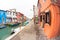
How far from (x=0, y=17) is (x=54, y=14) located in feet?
147

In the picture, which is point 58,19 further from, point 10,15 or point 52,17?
point 10,15

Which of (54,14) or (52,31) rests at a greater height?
(54,14)

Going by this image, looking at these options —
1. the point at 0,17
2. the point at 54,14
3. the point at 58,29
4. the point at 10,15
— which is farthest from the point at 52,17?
the point at 10,15

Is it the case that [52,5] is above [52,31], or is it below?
above

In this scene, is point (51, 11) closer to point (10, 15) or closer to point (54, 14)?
point (54, 14)

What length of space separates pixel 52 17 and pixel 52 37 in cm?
168

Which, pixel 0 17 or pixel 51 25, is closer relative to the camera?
pixel 51 25

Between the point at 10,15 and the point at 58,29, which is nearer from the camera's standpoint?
the point at 58,29

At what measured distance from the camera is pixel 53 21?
39.4ft

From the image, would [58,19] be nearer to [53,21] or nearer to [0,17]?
[53,21]

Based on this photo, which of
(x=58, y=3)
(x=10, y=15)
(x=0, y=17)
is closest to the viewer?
(x=58, y=3)

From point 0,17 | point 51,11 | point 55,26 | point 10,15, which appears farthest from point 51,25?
point 10,15

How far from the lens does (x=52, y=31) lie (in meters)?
12.1

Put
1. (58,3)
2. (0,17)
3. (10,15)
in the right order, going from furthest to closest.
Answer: (10,15), (0,17), (58,3)
